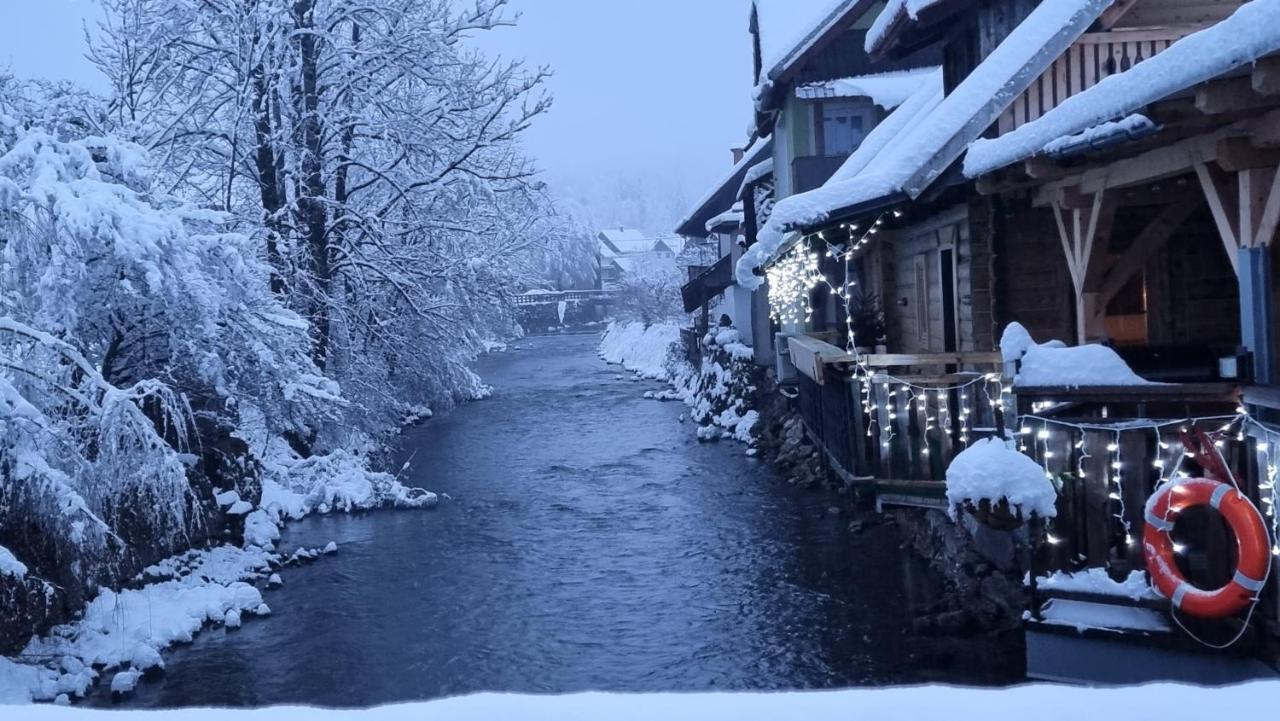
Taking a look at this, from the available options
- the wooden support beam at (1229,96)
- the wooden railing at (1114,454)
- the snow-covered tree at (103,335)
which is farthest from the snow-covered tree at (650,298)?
the wooden support beam at (1229,96)

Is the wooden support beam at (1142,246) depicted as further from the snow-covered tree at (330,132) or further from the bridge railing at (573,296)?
the bridge railing at (573,296)

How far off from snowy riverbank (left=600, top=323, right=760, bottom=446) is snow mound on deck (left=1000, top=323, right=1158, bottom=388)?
14.5m

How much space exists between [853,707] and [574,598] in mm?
9430

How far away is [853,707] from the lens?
9.25 ft

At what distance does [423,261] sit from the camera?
73.3ft

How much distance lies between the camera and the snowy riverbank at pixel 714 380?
23.7 meters

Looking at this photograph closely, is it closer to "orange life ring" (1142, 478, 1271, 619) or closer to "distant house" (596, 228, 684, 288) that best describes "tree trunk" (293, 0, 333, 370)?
"orange life ring" (1142, 478, 1271, 619)

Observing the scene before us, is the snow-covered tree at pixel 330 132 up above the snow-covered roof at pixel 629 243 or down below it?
below

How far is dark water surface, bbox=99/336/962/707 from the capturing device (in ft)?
31.4

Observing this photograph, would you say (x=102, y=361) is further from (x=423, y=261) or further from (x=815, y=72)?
(x=815, y=72)

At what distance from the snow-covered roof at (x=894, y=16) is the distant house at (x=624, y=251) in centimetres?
7966

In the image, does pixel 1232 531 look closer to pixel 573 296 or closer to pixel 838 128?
pixel 838 128

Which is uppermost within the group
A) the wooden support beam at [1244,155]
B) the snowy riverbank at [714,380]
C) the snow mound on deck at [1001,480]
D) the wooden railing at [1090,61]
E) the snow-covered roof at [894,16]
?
the snow-covered roof at [894,16]

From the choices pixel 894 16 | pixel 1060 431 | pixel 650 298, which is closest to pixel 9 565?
pixel 1060 431
